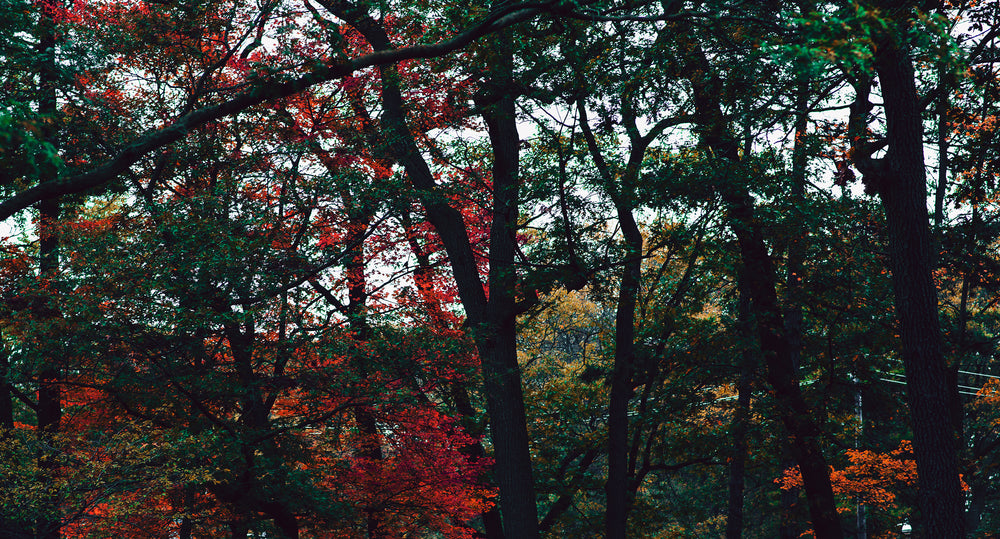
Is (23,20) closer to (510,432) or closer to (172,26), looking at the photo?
(172,26)

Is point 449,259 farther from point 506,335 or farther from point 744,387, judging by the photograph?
point 744,387

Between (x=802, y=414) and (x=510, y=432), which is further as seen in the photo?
(x=802, y=414)

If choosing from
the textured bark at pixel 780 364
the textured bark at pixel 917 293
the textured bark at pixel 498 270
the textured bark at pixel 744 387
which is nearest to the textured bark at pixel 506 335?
the textured bark at pixel 498 270

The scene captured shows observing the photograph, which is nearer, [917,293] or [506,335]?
[917,293]

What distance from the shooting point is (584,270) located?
389 inches

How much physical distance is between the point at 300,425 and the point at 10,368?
4.14 m

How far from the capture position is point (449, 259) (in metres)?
11.5

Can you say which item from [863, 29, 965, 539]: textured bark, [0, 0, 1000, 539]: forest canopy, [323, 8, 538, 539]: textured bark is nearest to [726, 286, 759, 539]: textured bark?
[0, 0, 1000, 539]: forest canopy

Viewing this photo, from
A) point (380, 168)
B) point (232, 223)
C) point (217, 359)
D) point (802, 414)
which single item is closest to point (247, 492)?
point (217, 359)

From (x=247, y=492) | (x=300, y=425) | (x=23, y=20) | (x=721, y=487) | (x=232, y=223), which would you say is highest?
(x=23, y=20)

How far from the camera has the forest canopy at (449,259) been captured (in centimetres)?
884

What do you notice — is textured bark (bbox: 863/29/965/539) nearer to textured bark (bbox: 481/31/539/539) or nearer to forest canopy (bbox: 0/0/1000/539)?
forest canopy (bbox: 0/0/1000/539)

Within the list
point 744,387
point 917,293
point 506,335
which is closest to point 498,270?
point 506,335

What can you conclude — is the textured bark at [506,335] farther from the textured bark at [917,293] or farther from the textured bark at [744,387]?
the textured bark at [917,293]
